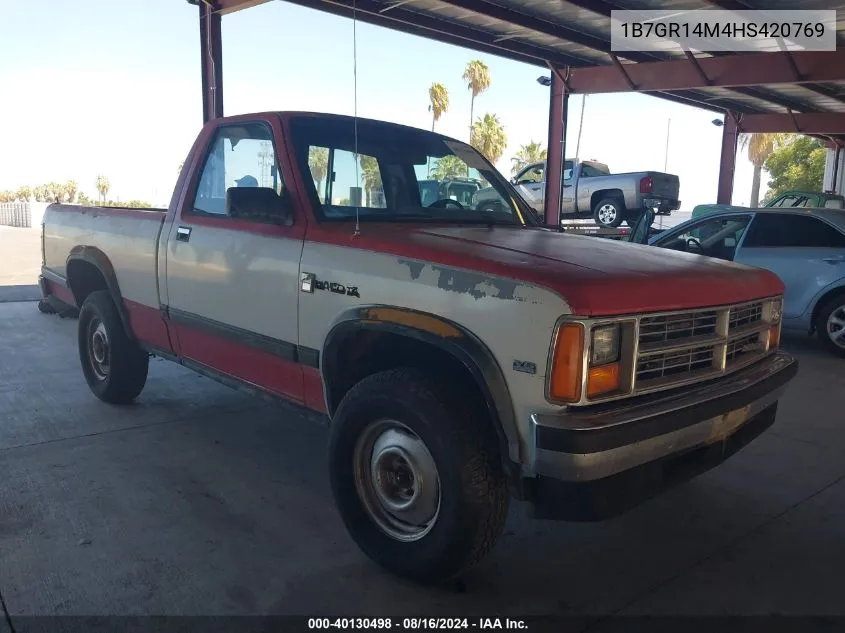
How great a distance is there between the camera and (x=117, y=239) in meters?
4.45

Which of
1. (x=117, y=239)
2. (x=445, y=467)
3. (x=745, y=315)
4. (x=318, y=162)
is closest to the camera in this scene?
(x=445, y=467)

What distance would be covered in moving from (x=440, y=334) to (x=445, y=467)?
0.48 metres

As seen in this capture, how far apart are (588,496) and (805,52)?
1201 centimetres

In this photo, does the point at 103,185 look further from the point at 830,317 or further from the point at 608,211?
the point at 830,317

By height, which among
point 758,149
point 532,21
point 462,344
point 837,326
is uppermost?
point 758,149

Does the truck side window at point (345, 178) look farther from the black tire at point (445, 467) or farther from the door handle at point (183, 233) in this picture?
the black tire at point (445, 467)

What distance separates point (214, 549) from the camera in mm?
2928

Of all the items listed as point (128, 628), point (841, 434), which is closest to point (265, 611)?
point (128, 628)

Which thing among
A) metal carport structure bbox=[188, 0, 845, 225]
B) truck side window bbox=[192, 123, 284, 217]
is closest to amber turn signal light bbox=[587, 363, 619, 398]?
truck side window bbox=[192, 123, 284, 217]

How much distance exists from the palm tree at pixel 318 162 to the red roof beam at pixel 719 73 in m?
10.8

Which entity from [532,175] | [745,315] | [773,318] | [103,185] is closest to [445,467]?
[745,315]

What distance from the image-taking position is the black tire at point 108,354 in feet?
15.1

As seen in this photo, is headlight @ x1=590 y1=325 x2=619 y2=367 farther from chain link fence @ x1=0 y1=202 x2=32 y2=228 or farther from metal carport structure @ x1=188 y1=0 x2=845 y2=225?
chain link fence @ x1=0 y1=202 x2=32 y2=228

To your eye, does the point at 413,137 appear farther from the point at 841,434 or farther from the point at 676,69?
the point at 676,69
